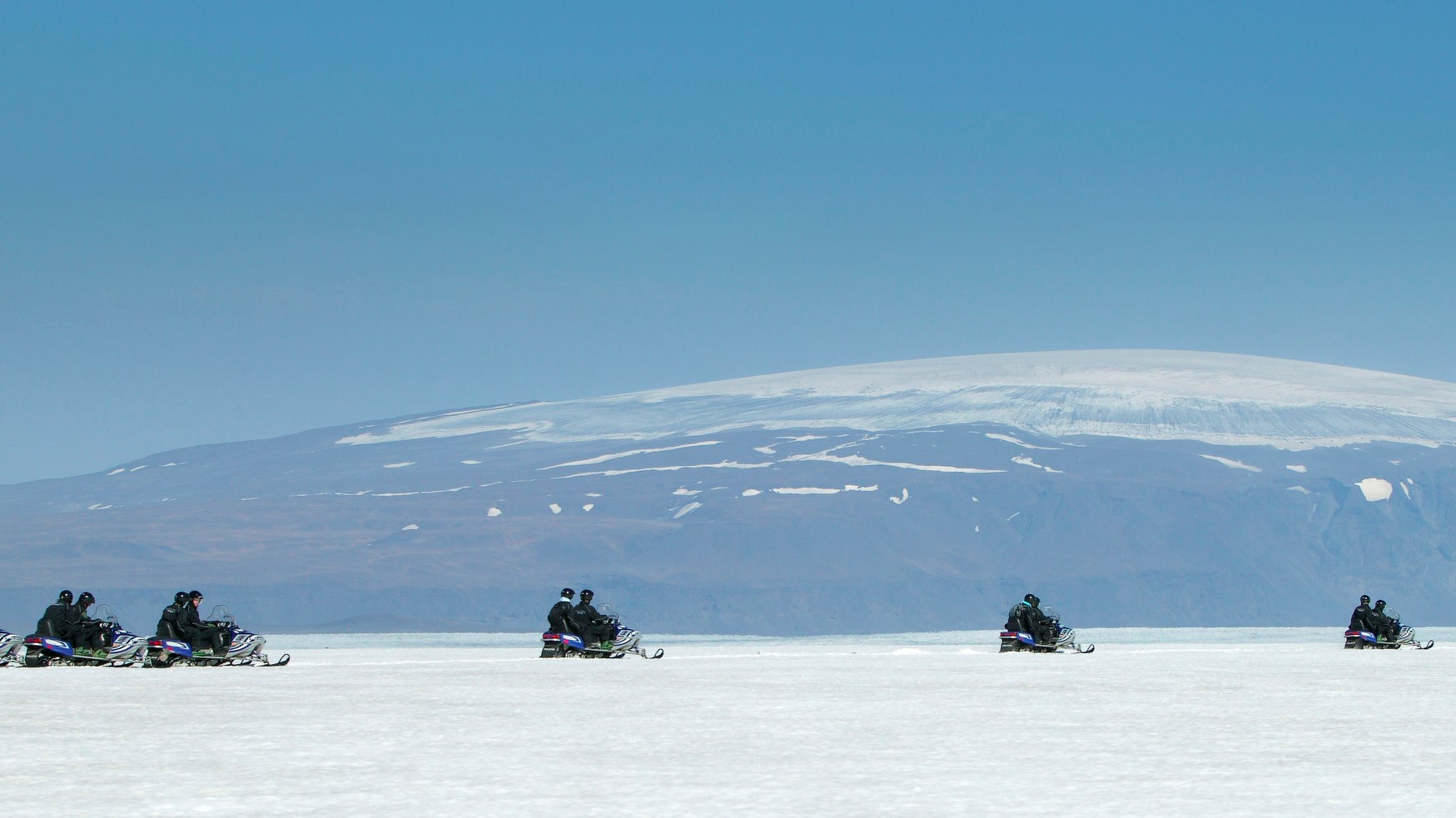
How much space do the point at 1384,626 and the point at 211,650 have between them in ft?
91.6

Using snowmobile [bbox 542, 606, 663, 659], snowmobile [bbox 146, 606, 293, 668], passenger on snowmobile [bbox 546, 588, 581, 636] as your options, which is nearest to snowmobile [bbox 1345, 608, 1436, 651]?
snowmobile [bbox 542, 606, 663, 659]

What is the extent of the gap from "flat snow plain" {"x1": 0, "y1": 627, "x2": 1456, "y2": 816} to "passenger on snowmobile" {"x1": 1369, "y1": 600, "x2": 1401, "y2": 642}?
50.5 ft

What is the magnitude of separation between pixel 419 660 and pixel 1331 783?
2840 cm

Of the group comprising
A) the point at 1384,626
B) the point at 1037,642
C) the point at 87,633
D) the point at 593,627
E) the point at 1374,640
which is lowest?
the point at 87,633

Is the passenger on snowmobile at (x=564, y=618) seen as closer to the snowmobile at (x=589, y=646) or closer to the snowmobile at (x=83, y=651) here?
the snowmobile at (x=589, y=646)

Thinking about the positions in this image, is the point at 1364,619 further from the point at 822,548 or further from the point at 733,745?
the point at 822,548

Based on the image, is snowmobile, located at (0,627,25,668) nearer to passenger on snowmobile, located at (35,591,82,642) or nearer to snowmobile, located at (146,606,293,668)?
passenger on snowmobile, located at (35,591,82,642)

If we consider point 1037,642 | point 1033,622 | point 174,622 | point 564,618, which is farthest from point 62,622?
point 1037,642

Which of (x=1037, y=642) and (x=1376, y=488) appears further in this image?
(x=1376, y=488)

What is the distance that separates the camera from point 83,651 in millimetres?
35000

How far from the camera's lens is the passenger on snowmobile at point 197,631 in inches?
1362

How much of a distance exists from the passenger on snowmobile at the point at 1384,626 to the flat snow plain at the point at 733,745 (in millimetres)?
15397

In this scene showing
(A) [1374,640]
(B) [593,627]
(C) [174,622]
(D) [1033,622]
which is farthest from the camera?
(A) [1374,640]

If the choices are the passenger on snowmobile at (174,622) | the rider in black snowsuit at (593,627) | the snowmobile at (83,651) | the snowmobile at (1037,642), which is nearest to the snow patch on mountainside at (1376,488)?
the snowmobile at (1037,642)
